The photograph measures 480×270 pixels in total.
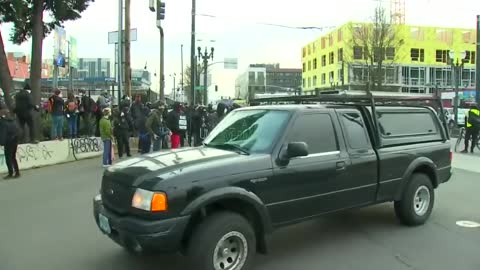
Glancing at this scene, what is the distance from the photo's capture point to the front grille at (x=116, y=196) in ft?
17.0

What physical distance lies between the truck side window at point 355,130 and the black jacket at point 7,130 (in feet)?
29.4

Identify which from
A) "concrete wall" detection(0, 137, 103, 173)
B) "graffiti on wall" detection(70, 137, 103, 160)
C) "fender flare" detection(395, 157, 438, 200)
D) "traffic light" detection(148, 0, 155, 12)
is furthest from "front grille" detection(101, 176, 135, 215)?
"traffic light" detection(148, 0, 155, 12)

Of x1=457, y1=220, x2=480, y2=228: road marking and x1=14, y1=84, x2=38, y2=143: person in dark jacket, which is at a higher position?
x1=14, y1=84, x2=38, y2=143: person in dark jacket

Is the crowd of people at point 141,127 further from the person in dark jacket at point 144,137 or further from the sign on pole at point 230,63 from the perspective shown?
the sign on pole at point 230,63

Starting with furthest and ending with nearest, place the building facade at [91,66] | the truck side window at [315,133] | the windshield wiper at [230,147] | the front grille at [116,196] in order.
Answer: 1. the building facade at [91,66]
2. the truck side window at [315,133]
3. the windshield wiper at [230,147]
4. the front grille at [116,196]

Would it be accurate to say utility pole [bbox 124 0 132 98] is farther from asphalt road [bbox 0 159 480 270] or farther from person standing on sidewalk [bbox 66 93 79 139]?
asphalt road [bbox 0 159 480 270]

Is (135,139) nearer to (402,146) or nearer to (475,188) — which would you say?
(475,188)

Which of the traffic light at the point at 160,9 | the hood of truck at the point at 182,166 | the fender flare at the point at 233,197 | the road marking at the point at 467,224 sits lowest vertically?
the road marking at the point at 467,224

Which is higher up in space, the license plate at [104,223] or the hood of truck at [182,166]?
the hood of truck at [182,166]

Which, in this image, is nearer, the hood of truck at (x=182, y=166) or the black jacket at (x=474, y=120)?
the hood of truck at (x=182, y=166)

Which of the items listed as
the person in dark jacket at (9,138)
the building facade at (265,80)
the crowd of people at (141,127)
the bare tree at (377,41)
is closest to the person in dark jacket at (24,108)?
the crowd of people at (141,127)

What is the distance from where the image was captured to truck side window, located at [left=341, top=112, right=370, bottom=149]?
22.0ft

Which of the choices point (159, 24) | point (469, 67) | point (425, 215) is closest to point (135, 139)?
point (159, 24)

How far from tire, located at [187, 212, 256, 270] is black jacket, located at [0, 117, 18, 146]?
922cm
